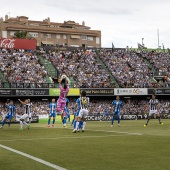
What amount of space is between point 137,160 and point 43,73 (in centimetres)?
5412

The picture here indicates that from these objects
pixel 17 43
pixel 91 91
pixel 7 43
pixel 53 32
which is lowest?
pixel 91 91

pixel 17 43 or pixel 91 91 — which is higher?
pixel 17 43

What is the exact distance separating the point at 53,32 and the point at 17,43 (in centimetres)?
5883

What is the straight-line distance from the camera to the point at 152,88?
224ft

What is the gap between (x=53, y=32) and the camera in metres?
128

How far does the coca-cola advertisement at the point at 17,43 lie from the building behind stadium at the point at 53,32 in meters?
49.8

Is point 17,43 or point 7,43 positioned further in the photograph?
point 17,43

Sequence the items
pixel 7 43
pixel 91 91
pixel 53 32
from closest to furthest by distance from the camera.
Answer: pixel 91 91, pixel 7 43, pixel 53 32

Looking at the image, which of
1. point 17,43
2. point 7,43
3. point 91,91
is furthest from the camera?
point 17,43

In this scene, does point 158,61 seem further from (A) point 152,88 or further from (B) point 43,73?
(B) point 43,73

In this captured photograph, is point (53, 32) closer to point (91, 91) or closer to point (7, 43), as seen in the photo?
point (7, 43)

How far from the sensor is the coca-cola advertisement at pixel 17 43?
224 feet

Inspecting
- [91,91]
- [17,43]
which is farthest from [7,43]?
[91,91]

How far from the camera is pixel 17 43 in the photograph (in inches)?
2756
